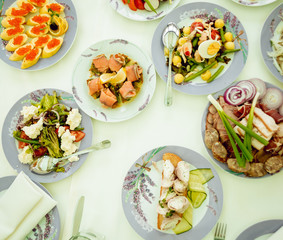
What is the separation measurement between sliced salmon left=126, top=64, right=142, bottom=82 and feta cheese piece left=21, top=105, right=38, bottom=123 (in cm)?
60

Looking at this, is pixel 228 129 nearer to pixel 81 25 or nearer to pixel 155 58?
pixel 155 58

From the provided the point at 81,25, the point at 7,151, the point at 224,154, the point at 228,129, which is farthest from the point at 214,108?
the point at 7,151

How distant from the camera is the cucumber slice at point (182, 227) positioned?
1.56 m

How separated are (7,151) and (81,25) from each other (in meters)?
0.94

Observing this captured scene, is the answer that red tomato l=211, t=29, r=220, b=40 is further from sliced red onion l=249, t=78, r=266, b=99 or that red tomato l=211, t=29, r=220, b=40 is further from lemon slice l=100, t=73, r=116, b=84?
lemon slice l=100, t=73, r=116, b=84

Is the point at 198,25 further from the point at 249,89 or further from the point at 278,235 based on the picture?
the point at 278,235

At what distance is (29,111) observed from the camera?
1.75m

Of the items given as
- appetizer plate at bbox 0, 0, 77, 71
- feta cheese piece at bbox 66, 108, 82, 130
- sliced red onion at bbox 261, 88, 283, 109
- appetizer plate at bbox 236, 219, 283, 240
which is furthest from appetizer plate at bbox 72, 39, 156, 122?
appetizer plate at bbox 236, 219, 283, 240

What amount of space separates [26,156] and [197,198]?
102 centimetres

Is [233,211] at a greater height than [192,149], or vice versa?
[192,149]

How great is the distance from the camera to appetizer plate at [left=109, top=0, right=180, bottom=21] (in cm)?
180

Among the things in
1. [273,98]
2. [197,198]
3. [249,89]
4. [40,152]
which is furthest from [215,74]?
[40,152]

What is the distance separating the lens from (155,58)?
5.73ft

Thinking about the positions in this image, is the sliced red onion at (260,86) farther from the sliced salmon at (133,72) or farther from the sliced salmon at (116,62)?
the sliced salmon at (116,62)
